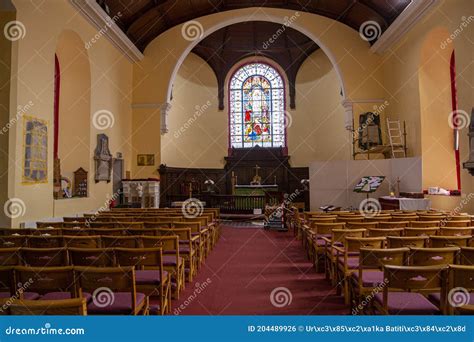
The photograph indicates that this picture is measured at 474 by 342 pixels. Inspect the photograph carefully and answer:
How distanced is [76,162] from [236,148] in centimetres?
826

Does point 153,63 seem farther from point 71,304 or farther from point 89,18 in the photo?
point 71,304

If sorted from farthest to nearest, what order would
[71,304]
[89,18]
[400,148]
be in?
[400,148], [89,18], [71,304]

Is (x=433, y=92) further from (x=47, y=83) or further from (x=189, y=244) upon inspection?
(x=47, y=83)

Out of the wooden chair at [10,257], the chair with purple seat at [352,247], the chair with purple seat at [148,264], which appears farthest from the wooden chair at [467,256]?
the wooden chair at [10,257]

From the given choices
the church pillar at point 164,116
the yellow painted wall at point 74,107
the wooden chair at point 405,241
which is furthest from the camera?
the church pillar at point 164,116

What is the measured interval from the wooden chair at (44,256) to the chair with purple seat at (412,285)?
2662mm

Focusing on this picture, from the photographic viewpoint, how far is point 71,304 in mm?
1839

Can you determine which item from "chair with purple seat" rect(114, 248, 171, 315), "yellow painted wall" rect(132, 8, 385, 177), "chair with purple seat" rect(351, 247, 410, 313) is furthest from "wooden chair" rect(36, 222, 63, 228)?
"yellow painted wall" rect(132, 8, 385, 177)

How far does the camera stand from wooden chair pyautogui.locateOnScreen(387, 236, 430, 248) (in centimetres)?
359

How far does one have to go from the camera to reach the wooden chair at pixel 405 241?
3590 mm

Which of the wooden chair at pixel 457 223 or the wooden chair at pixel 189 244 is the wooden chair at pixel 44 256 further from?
the wooden chair at pixel 457 223

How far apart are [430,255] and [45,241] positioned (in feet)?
12.6

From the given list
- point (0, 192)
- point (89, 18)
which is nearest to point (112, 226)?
point (0, 192)

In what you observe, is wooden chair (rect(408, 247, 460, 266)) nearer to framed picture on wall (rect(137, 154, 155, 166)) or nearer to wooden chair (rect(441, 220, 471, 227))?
wooden chair (rect(441, 220, 471, 227))
